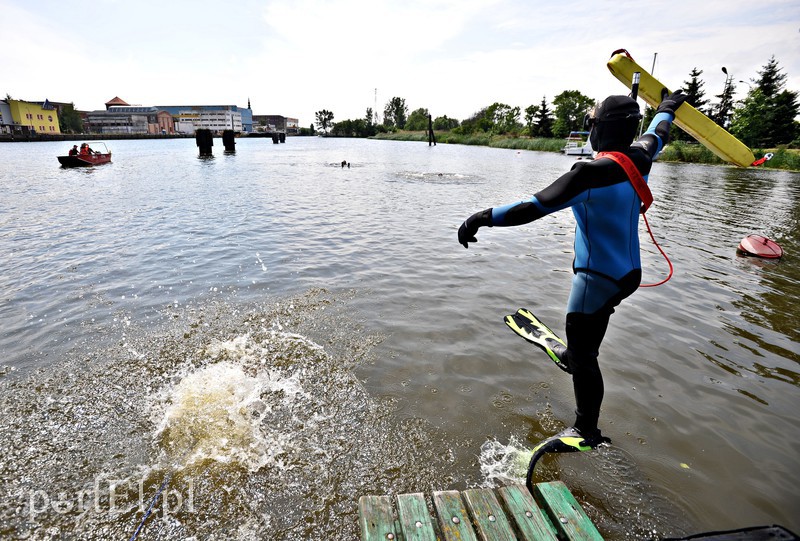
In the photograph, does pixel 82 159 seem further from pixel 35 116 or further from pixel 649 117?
pixel 35 116

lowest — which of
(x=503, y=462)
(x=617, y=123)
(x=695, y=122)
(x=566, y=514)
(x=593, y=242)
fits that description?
(x=503, y=462)

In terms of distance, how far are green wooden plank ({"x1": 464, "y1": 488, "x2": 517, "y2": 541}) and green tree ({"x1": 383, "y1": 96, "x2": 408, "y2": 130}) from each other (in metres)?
198

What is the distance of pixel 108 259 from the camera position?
30.7ft

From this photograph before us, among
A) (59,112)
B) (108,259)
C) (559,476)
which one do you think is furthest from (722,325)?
(59,112)

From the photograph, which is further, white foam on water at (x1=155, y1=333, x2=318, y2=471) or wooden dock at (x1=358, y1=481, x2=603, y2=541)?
white foam on water at (x1=155, y1=333, x2=318, y2=471)

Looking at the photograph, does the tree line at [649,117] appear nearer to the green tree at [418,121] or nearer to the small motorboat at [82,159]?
the green tree at [418,121]

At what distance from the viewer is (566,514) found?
271cm

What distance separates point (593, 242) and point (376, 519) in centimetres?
259

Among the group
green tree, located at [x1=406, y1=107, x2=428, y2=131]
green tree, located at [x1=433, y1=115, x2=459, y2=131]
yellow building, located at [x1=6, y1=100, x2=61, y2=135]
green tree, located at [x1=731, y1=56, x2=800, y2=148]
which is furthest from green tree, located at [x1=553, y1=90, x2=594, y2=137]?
yellow building, located at [x1=6, y1=100, x2=61, y2=135]

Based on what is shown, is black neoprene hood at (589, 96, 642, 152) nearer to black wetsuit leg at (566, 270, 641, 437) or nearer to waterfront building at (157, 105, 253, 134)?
black wetsuit leg at (566, 270, 641, 437)

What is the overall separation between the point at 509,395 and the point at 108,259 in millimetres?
9836

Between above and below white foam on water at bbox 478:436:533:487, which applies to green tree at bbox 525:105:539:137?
above

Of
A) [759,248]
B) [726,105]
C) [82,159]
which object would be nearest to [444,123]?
[726,105]

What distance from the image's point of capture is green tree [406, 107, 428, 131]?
16100cm
